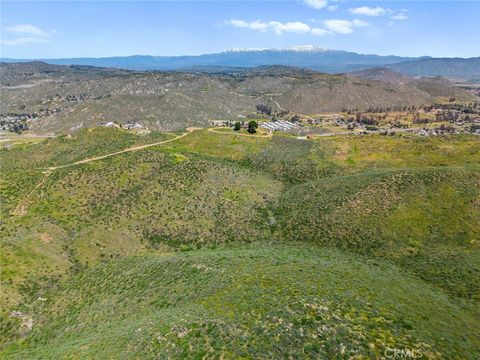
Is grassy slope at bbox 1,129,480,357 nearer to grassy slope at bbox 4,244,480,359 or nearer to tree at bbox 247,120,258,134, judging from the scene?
grassy slope at bbox 4,244,480,359

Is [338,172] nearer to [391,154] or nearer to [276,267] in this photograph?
[391,154]

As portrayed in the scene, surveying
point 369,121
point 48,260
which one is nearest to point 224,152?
point 48,260

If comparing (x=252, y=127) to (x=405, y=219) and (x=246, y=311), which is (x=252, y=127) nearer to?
(x=405, y=219)

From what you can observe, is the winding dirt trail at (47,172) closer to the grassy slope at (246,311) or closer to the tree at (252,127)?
the grassy slope at (246,311)
